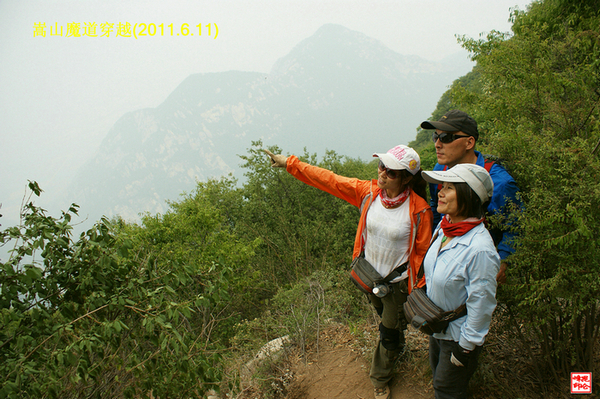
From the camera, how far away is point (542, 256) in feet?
5.87

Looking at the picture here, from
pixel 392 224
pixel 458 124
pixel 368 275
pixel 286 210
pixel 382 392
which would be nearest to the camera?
pixel 458 124

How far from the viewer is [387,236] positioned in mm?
2342

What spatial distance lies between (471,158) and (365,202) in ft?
2.61

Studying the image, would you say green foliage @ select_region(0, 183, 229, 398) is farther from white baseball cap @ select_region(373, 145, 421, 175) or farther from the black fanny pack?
white baseball cap @ select_region(373, 145, 421, 175)

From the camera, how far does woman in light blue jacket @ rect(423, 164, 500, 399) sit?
1679 millimetres

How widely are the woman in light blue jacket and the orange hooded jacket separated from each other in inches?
11.1

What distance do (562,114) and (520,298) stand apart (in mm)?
1166

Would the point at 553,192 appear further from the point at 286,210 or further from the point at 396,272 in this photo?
the point at 286,210

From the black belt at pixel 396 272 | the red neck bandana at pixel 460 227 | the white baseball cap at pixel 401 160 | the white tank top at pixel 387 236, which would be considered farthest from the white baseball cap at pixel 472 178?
the black belt at pixel 396 272

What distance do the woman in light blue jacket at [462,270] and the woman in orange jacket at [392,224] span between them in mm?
303

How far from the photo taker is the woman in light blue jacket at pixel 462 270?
1679 millimetres

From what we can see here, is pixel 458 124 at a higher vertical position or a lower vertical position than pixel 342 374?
higher

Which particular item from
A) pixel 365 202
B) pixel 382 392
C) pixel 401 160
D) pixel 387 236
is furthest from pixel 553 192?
pixel 382 392

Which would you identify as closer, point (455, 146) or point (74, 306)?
point (74, 306)
